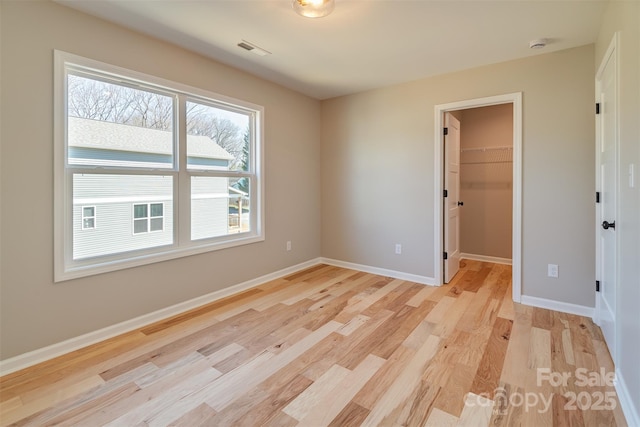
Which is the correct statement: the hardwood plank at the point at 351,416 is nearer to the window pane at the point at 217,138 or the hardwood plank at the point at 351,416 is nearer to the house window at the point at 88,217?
the house window at the point at 88,217

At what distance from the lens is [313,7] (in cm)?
205

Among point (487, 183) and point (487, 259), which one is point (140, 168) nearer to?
point (487, 183)

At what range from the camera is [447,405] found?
1.67 metres

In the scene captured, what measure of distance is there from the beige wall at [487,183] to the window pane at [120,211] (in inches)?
173

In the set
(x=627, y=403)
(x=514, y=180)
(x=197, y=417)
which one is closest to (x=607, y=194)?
(x=514, y=180)

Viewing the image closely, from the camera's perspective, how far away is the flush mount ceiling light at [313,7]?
203 centimetres

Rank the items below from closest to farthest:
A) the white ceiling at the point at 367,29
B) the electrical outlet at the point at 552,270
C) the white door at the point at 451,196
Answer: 1. the white ceiling at the point at 367,29
2. the electrical outlet at the point at 552,270
3. the white door at the point at 451,196

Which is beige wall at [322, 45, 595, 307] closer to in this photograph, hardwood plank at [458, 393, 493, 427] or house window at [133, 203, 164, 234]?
hardwood plank at [458, 393, 493, 427]

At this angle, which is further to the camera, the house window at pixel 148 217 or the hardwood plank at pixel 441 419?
the house window at pixel 148 217

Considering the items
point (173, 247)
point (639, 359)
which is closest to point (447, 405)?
point (639, 359)

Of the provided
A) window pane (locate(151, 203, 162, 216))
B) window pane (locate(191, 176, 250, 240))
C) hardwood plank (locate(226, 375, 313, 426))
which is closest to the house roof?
window pane (locate(191, 176, 250, 240))

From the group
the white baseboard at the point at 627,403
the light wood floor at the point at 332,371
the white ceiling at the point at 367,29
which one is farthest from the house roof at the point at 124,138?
the white baseboard at the point at 627,403

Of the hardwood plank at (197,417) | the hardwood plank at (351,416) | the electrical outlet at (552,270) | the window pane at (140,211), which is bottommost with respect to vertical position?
the hardwood plank at (197,417)

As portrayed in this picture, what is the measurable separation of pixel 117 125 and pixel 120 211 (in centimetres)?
72
